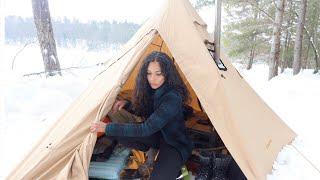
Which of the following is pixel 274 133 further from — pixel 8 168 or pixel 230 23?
pixel 230 23

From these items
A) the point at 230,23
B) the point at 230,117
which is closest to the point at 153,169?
the point at 230,117

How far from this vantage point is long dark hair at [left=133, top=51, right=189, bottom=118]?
112 inches

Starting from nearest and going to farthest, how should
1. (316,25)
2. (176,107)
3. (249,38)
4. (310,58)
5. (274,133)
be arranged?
(176,107)
(274,133)
(316,25)
(249,38)
(310,58)

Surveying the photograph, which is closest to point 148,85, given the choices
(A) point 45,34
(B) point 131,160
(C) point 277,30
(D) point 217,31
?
(B) point 131,160

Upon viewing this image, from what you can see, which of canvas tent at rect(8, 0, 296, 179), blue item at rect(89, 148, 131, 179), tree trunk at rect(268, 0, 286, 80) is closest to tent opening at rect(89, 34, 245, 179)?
blue item at rect(89, 148, 131, 179)

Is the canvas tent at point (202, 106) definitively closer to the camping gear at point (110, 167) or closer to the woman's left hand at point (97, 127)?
the woman's left hand at point (97, 127)

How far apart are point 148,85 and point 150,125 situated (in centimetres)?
49

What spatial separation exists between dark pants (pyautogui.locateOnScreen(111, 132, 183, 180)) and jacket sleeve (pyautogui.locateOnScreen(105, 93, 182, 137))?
0.25m

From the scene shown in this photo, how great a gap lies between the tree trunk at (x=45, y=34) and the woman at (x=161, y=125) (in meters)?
4.80

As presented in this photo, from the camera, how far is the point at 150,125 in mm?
2676

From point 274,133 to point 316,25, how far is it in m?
14.7

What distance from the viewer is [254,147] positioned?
9.38 feet

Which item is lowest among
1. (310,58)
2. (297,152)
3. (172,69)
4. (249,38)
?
(310,58)

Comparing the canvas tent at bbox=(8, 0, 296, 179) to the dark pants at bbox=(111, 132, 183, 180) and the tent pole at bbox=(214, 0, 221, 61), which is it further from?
the dark pants at bbox=(111, 132, 183, 180)
